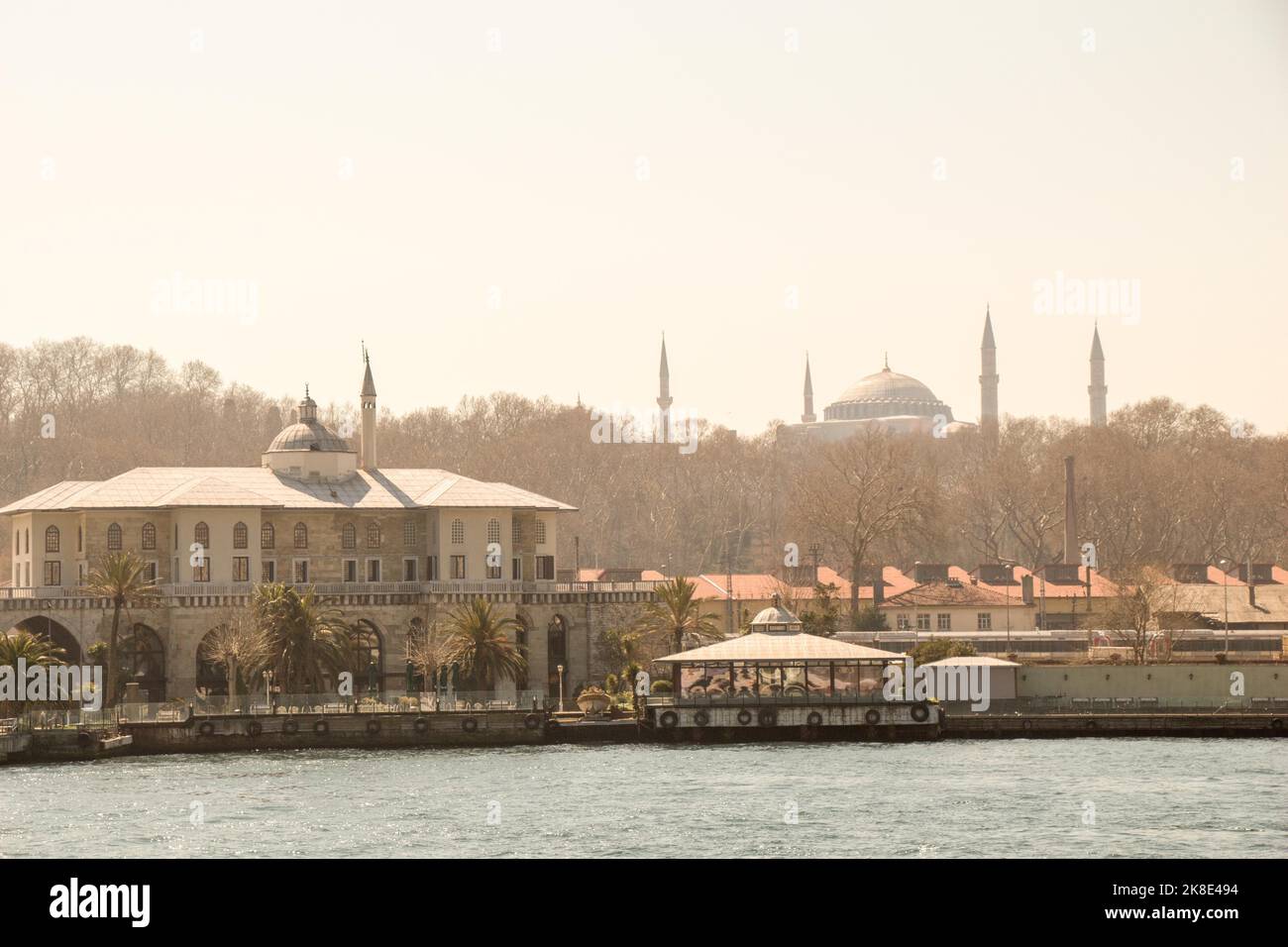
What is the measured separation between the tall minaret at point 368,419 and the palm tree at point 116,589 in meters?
16.7

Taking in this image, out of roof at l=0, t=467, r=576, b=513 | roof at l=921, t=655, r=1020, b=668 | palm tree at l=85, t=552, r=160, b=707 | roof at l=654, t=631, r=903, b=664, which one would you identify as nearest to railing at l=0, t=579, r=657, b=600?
palm tree at l=85, t=552, r=160, b=707

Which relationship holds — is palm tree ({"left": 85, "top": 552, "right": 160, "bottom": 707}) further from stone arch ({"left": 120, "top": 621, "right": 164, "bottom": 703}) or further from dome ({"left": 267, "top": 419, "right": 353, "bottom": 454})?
dome ({"left": 267, "top": 419, "right": 353, "bottom": 454})

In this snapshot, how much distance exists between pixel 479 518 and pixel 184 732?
22927 millimetres

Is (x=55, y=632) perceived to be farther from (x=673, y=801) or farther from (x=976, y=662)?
(x=673, y=801)

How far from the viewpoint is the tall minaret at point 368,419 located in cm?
9562

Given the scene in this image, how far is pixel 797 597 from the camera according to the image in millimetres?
107000

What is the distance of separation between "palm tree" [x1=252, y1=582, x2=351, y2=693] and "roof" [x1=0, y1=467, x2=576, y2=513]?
10515mm

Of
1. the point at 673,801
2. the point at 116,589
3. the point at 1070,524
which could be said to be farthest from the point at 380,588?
the point at 1070,524

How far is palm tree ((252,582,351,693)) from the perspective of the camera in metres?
75.4

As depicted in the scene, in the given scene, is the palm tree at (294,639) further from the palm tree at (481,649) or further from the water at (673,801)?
the water at (673,801)

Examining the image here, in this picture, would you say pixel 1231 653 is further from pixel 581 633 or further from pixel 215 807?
pixel 215 807

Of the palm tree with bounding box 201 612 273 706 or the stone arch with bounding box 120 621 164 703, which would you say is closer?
the palm tree with bounding box 201 612 273 706
